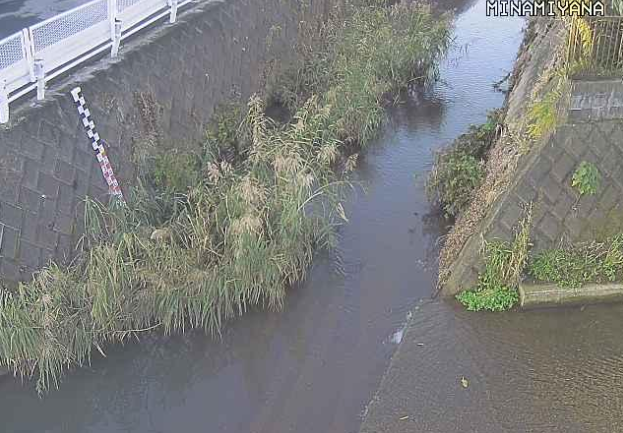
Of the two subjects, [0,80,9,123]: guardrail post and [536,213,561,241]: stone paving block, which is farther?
[536,213,561,241]: stone paving block

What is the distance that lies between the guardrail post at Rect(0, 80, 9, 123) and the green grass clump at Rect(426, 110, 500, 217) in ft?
16.6

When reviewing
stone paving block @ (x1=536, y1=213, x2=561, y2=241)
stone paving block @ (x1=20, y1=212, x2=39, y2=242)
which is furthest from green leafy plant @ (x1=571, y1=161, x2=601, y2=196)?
stone paving block @ (x1=20, y1=212, x2=39, y2=242)

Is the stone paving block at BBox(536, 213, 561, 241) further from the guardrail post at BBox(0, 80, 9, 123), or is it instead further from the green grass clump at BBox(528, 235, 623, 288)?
the guardrail post at BBox(0, 80, 9, 123)

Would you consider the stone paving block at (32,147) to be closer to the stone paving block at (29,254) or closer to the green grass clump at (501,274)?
the stone paving block at (29,254)

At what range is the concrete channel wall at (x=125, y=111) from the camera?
659 centimetres

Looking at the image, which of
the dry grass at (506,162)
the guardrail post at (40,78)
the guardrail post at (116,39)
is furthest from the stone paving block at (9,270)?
the dry grass at (506,162)

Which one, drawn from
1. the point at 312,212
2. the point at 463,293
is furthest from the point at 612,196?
the point at 312,212

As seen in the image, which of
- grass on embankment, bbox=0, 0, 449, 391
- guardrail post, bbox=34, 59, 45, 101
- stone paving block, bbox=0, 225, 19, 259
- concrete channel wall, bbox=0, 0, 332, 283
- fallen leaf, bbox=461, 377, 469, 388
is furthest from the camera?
guardrail post, bbox=34, 59, 45, 101

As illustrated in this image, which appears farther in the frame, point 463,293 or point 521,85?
point 521,85

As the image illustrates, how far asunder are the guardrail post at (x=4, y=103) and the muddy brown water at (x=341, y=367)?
2612mm

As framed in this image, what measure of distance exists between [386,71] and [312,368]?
6889 mm

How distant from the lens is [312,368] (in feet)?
20.9

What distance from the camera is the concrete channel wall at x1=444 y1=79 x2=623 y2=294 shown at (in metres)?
6.79

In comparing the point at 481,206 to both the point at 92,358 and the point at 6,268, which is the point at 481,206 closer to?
the point at 92,358
